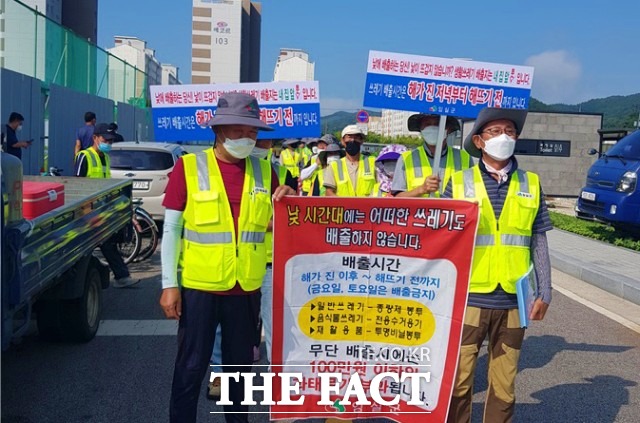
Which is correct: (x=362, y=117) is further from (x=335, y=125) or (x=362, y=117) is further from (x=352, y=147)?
(x=335, y=125)

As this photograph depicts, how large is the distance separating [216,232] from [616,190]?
33.9 feet

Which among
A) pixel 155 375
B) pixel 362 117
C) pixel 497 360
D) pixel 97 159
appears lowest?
pixel 155 375

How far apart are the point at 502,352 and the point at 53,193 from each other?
339 centimetres

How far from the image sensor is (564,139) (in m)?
22.0

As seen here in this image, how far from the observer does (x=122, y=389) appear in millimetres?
4797

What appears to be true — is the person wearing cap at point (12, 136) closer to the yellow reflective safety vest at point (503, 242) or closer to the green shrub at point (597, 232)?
the yellow reflective safety vest at point (503, 242)

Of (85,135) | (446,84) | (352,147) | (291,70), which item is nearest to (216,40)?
(291,70)

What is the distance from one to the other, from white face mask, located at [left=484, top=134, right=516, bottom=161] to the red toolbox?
3023 millimetres

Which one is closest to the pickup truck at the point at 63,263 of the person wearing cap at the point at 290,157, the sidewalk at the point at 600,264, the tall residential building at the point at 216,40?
the sidewalk at the point at 600,264

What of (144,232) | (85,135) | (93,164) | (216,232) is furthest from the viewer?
(85,135)

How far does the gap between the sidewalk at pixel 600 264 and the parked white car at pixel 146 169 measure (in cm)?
655

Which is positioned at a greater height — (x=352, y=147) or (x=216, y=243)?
(x=352, y=147)

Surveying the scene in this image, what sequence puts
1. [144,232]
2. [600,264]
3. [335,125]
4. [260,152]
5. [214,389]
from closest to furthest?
[214,389] < [260,152] < [144,232] < [600,264] < [335,125]

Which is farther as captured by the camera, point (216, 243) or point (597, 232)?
point (597, 232)
